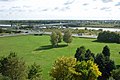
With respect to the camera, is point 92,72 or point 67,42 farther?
point 67,42

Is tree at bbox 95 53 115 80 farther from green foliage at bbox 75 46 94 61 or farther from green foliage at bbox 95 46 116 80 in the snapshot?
green foliage at bbox 75 46 94 61

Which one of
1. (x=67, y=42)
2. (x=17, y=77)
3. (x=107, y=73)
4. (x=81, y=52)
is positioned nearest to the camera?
(x=17, y=77)

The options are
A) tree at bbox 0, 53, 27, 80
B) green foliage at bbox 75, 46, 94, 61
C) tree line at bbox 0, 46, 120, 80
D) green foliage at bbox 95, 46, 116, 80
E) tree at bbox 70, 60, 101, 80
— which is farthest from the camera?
green foliage at bbox 75, 46, 94, 61

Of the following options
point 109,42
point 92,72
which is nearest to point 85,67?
point 92,72

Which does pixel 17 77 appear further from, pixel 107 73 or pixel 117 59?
pixel 117 59

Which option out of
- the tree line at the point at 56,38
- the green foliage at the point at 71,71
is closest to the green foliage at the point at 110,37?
the tree line at the point at 56,38

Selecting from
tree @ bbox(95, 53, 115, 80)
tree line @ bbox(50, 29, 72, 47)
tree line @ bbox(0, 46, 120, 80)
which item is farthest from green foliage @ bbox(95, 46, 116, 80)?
tree line @ bbox(50, 29, 72, 47)

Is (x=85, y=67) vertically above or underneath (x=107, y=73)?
above

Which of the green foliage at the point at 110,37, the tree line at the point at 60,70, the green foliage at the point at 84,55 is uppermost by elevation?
the tree line at the point at 60,70

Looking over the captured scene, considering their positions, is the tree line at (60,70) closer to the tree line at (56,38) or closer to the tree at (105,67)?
the tree at (105,67)
